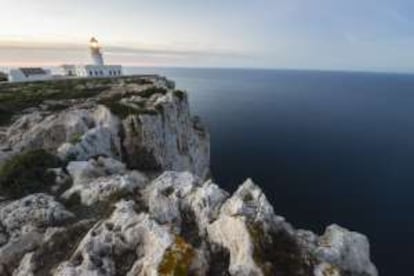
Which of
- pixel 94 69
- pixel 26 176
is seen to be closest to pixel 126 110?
pixel 26 176

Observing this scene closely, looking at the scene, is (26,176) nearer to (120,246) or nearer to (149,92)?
(120,246)

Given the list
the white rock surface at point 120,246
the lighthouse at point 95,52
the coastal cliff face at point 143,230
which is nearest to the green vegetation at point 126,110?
the coastal cliff face at point 143,230

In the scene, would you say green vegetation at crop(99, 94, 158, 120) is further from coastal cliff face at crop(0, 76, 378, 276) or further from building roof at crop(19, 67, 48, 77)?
building roof at crop(19, 67, 48, 77)

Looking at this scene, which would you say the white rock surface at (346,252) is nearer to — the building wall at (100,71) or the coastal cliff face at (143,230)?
the coastal cliff face at (143,230)

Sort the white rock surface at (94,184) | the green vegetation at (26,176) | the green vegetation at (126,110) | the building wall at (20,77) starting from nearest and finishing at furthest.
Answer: the white rock surface at (94,184) → the green vegetation at (26,176) → the green vegetation at (126,110) → the building wall at (20,77)

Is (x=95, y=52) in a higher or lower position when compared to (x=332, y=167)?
higher
